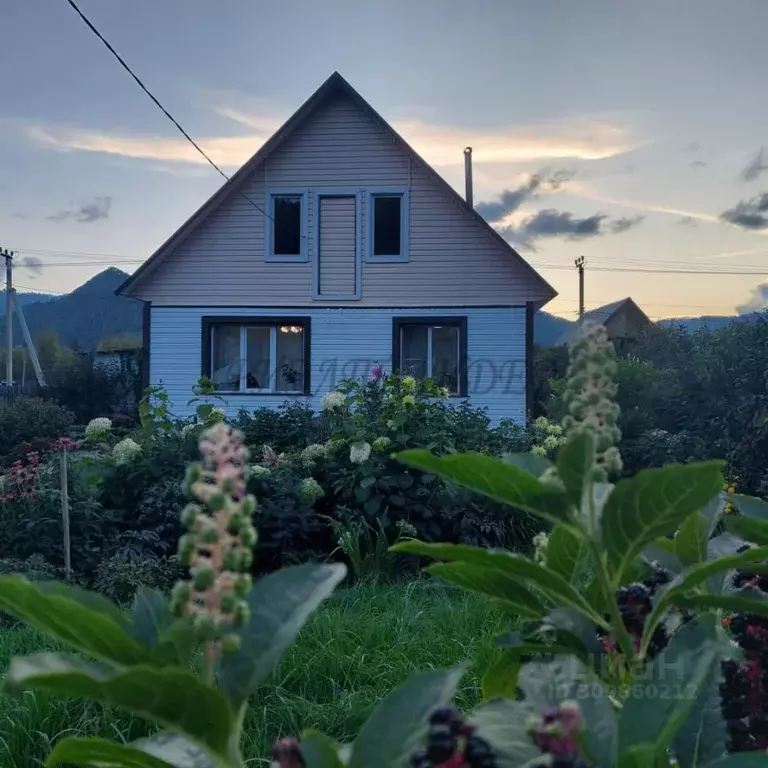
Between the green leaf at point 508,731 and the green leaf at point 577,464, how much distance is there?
0.20 meters

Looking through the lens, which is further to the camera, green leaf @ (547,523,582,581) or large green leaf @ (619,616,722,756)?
green leaf @ (547,523,582,581)

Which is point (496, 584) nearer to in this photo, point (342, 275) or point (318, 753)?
point (318, 753)

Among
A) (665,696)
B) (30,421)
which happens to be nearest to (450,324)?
(30,421)

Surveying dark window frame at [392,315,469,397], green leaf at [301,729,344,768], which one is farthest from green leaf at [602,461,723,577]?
dark window frame at [392,315,469,397]

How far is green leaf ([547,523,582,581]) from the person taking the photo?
2.73ft

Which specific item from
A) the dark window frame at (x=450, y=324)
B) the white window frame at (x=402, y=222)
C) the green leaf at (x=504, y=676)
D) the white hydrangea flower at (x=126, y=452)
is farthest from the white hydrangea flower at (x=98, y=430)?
Answer: the white window frame at (x=402, y=222)

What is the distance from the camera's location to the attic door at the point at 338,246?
50.5ft

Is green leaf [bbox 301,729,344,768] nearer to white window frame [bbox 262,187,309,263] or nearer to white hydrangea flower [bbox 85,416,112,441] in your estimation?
white hydrangea flower [bbox 85,416,112,441]

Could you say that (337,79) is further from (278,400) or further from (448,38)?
(278,400)

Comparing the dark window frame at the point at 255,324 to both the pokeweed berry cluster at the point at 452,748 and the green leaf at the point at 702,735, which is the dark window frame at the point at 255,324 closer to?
the green leaf at the point at 702,735

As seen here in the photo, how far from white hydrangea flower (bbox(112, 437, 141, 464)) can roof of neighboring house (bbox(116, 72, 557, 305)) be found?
9427mm

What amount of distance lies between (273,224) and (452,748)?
15.6 metres

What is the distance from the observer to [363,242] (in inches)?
609

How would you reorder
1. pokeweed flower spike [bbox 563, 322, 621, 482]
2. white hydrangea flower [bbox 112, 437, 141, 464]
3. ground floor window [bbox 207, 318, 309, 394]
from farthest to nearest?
ground floor window [bbox 207, 318, 309, 394], white hydrangea flower [bbox 112, 437, 141, 464], pokeweed flower spike [bbox 563, 322, 621, 482]
